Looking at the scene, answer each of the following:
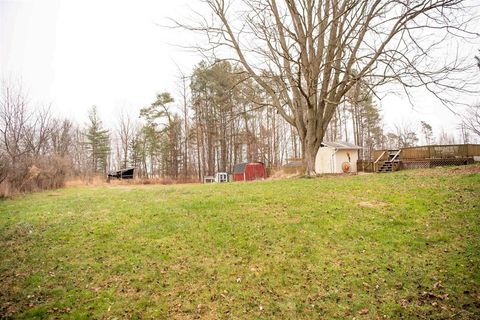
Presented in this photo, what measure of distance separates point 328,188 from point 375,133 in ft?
130

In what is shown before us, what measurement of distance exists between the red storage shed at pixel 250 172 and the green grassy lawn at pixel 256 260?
19147 mm

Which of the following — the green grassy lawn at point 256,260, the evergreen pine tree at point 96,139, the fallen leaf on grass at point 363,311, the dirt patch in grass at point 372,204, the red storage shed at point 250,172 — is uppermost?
the evergreen pine tree at point 96,139

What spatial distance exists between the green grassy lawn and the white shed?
19322 mm

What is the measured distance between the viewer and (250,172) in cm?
2833

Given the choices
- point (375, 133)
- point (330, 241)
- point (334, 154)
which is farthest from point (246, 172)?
point (375, 133)

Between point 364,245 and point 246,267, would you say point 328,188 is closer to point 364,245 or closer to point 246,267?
point 364,245

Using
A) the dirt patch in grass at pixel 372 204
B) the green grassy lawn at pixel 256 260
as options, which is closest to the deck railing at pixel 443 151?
the green grassy lawn at pixel 256 260

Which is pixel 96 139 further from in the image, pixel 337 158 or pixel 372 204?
pixel 372 204

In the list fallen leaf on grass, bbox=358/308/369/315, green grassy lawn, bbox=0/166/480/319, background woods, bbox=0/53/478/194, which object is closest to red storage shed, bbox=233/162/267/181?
background woods, bbox=0/53/478/194

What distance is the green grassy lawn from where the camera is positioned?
443 centimetres

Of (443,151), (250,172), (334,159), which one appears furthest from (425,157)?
(250,172)

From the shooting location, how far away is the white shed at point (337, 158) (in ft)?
92.0

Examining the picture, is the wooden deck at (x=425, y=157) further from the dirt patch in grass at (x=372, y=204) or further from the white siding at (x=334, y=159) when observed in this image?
the dirt patch in grass at (x=372, y=204)

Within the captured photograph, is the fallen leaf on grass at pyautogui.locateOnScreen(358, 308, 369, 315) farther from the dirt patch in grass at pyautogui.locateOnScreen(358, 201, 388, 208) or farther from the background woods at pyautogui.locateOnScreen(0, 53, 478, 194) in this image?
the background woods at pyautogui.locateOnScreen(0, 53, 478, 194)
